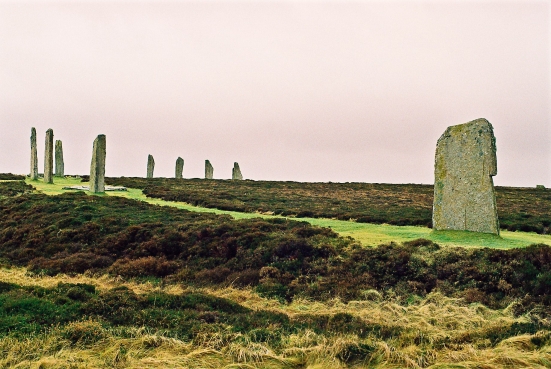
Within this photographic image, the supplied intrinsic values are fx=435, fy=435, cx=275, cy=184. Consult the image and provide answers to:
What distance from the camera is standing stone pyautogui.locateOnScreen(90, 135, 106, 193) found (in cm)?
2984

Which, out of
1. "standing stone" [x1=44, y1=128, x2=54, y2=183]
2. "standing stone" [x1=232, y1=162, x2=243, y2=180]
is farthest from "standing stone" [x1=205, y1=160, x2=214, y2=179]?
"standing stone" [x1=44, y1=128, x2=54, y2=183]

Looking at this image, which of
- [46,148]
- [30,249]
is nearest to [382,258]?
[30,249]

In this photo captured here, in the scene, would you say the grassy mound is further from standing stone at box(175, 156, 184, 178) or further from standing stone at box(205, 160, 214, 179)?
standing stone at box(205, 160, 214, 179)

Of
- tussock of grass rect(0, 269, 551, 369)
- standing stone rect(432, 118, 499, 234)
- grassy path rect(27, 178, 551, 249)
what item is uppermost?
standing stone rect(432, 118, 499, 234)

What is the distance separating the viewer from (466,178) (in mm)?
15953

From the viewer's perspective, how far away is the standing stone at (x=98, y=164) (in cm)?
2984

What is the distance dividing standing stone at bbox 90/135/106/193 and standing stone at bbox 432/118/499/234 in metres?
22.5

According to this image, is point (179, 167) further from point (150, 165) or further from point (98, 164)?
point (98, 164)

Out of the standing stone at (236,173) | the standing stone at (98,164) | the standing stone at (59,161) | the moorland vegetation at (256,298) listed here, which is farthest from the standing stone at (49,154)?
the standing stone at (236,173)

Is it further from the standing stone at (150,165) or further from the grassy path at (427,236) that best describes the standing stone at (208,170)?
the grassy path at (427,236)

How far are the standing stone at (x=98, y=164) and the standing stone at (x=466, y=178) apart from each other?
2249cm

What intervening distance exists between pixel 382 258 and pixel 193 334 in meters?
7.35

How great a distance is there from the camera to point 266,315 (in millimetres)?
9852

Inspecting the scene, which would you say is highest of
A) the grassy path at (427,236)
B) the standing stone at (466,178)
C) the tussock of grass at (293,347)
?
the standing stone at (466,178)
